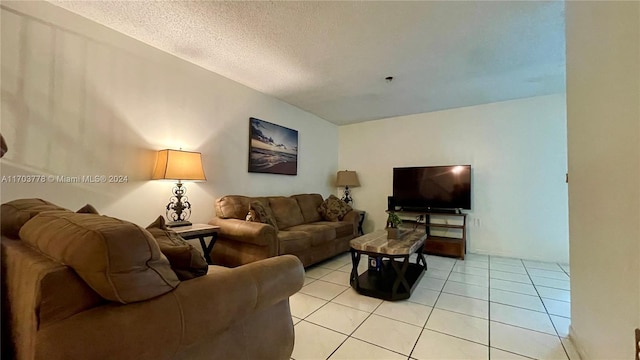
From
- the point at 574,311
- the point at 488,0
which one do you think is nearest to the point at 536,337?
the point at 574,311

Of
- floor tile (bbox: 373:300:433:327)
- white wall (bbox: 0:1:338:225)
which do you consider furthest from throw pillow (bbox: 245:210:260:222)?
floor tile (bbox: 373:300:433:327)

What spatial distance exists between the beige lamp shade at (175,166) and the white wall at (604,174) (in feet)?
9.64

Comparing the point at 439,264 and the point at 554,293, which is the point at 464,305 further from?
the point at 439,264

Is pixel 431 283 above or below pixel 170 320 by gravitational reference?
below

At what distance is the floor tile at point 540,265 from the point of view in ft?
11.3

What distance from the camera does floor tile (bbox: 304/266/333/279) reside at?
3.08 metres

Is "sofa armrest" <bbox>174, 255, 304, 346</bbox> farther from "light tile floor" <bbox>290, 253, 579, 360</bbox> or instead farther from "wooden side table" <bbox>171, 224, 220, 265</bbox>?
"wooden side table" <bbox>171, 224, 220, 265</bbox>

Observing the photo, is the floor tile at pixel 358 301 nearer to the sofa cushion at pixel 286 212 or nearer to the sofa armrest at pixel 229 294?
the sofa armrest at pixel 229 294

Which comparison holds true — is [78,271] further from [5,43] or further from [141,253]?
[5,43]

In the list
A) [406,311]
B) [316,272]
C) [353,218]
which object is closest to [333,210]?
[353,218]

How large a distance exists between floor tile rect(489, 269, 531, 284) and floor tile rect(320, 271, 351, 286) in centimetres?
176

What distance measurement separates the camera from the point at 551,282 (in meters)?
2.91

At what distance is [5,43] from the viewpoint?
181 cm

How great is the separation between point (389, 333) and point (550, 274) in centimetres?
Result: 269
